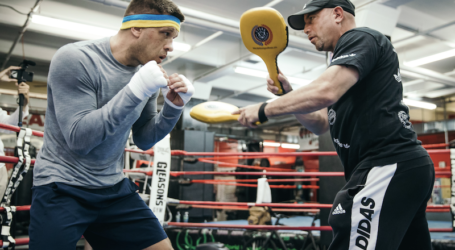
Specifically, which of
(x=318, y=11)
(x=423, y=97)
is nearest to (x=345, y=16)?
(x=318, y=11)

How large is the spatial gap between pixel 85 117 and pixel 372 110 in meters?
1.01

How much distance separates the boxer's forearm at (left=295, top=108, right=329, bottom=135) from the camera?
1.80m

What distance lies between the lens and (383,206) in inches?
47.9

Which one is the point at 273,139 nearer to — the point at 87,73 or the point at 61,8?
the point at 61,8

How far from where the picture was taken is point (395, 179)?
1.24 m

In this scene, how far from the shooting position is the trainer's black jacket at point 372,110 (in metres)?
1.28

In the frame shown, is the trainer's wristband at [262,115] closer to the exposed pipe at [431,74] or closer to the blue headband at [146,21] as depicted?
the blue headband at [146,21]

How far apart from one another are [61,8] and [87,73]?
18.9ft

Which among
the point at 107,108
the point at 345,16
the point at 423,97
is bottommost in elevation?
the point at 107,108

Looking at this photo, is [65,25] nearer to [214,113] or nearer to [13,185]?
[13,185]

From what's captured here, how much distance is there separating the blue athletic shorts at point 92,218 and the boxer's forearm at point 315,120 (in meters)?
0.87

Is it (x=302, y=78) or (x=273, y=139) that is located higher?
(x=302, y=78)

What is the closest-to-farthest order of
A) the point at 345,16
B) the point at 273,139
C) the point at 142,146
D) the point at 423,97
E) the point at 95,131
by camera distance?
the point at 95,131, the point at 345,16, the point at 142,146, the point at 423,97, the point at 273,139

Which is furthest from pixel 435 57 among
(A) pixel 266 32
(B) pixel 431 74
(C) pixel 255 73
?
(A) pixel 266 32
